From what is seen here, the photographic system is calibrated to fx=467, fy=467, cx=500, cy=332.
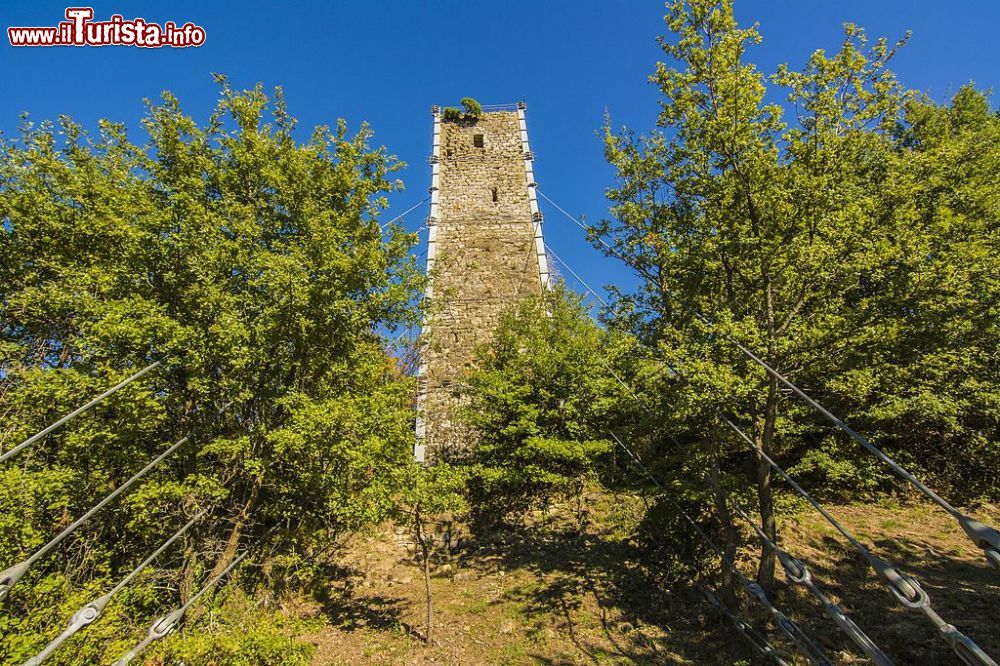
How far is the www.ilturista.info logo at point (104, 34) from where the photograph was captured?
23.5ft

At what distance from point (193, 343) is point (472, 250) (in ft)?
39.7

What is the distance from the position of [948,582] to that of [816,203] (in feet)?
21.4

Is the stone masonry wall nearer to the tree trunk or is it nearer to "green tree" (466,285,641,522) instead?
"green tree" (466,285,641,522)

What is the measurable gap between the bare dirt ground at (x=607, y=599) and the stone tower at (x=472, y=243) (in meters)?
3.52

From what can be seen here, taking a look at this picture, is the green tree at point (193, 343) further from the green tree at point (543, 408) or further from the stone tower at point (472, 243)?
the stone tower at point (472, 243)

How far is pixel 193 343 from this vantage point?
5.59 meters

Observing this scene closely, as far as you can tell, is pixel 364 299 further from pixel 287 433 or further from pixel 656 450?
pixel 656 450

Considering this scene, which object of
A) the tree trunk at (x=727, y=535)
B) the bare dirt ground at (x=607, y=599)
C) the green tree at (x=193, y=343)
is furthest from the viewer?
the tree trunk at (x=727, y=535)

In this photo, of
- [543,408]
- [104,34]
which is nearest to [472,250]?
[543,408]

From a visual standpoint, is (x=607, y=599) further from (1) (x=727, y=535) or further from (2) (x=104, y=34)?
(2) (x=104, y=34)

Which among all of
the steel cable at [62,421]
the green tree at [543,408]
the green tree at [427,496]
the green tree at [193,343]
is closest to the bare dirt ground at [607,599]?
the green tree at [427,496]

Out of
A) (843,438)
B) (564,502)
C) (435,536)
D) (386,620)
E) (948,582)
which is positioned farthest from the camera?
(564,502)

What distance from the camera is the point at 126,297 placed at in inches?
231

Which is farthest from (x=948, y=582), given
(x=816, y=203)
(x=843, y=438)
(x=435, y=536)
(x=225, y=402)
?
(x=225, y=402)
